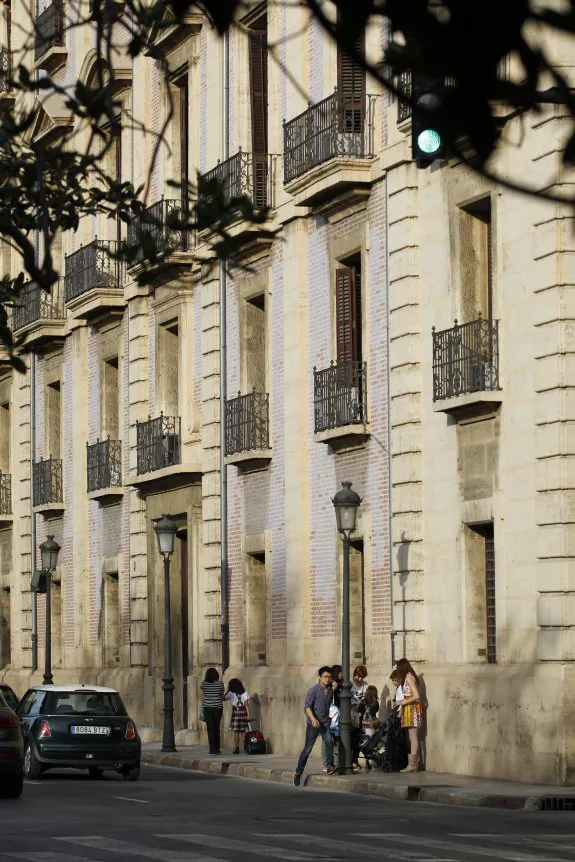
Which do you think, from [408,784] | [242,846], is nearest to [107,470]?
[408,784]

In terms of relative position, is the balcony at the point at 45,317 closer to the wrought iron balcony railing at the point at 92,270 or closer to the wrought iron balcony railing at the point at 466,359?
the wrought iron balcony railing at the point at 92,270

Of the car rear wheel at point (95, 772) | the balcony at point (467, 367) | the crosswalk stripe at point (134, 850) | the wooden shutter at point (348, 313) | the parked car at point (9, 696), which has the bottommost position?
the car rear wheel at point (95, 772)

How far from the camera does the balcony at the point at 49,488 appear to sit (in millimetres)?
41625

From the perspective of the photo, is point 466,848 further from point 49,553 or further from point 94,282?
point 49,553

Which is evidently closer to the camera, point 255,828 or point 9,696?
point 255,828

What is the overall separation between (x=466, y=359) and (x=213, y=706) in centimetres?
849

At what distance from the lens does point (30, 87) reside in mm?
10953

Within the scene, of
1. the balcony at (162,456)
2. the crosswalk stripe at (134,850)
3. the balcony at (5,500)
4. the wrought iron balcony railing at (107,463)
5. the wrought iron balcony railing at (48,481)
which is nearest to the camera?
the crosswalk stripe at (134,850)

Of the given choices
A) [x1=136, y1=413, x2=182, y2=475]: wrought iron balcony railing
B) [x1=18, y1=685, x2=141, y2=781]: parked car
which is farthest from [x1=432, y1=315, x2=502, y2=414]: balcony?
[x1=136, y1=413, x2=182, y2=475]: wrought iron balcony railing

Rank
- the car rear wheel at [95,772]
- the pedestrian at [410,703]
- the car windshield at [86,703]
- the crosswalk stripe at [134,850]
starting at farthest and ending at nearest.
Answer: the car rear wheel at [95,772] < the car windshield at [86,703] < the pedestrian at [410,703] < the crosswalk stripe at [134,850]

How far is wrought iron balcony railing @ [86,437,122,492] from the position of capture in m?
38.1

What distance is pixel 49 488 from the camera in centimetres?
4194

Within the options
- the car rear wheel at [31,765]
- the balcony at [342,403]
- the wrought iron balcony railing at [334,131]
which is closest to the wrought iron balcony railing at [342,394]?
the balcony at [342,403]

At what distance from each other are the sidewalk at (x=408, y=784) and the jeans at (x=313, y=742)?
11.7 inches
